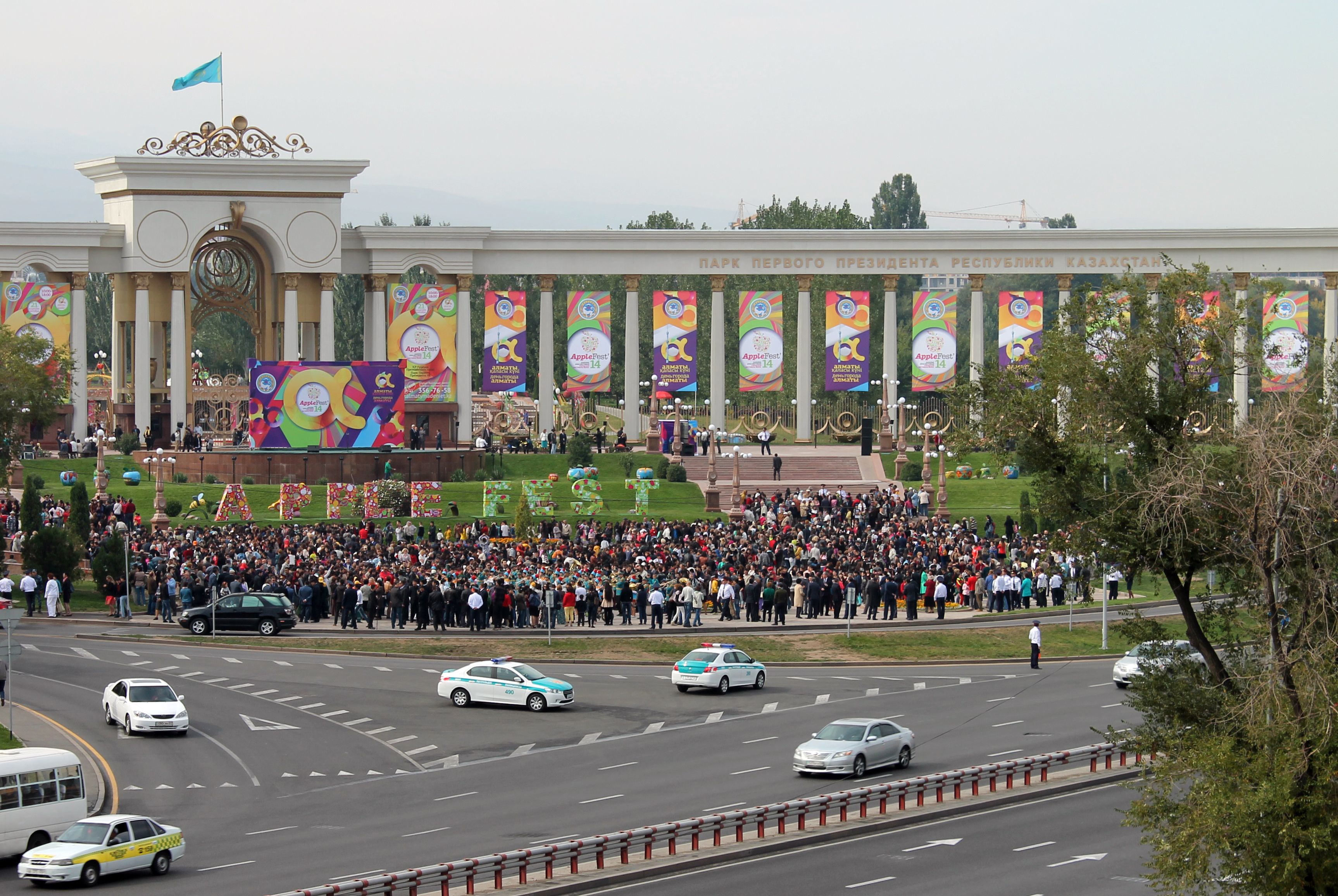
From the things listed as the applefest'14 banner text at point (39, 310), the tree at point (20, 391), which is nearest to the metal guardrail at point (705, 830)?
the tree at point (20, 391)

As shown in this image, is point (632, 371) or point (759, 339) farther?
point (632, 371)

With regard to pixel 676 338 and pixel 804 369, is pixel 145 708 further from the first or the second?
pixel 804 369

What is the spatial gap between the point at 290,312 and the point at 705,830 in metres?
61.1

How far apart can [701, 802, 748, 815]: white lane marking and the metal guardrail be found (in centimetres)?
33

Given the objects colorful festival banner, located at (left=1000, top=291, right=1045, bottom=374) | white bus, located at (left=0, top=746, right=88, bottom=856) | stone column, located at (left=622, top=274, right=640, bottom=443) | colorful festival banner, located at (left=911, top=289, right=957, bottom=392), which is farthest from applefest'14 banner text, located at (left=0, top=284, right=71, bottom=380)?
white bus, located at (left=0, top=746, right=88, bottom=856)

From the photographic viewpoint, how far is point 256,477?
6750cm

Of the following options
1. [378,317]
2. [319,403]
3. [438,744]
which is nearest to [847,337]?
[378,317]

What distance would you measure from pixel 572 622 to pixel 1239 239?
175ft

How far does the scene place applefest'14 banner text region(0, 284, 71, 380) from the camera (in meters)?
76.7

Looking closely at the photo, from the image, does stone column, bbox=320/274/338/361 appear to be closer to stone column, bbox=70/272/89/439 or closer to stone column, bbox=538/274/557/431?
stone column, bbox=70/272/89/439

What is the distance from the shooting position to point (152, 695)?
33656 millimetres

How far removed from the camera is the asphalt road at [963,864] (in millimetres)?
22812

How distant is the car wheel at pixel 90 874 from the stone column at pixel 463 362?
193ft

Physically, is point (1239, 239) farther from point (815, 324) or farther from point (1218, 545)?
point (1218, 545)
